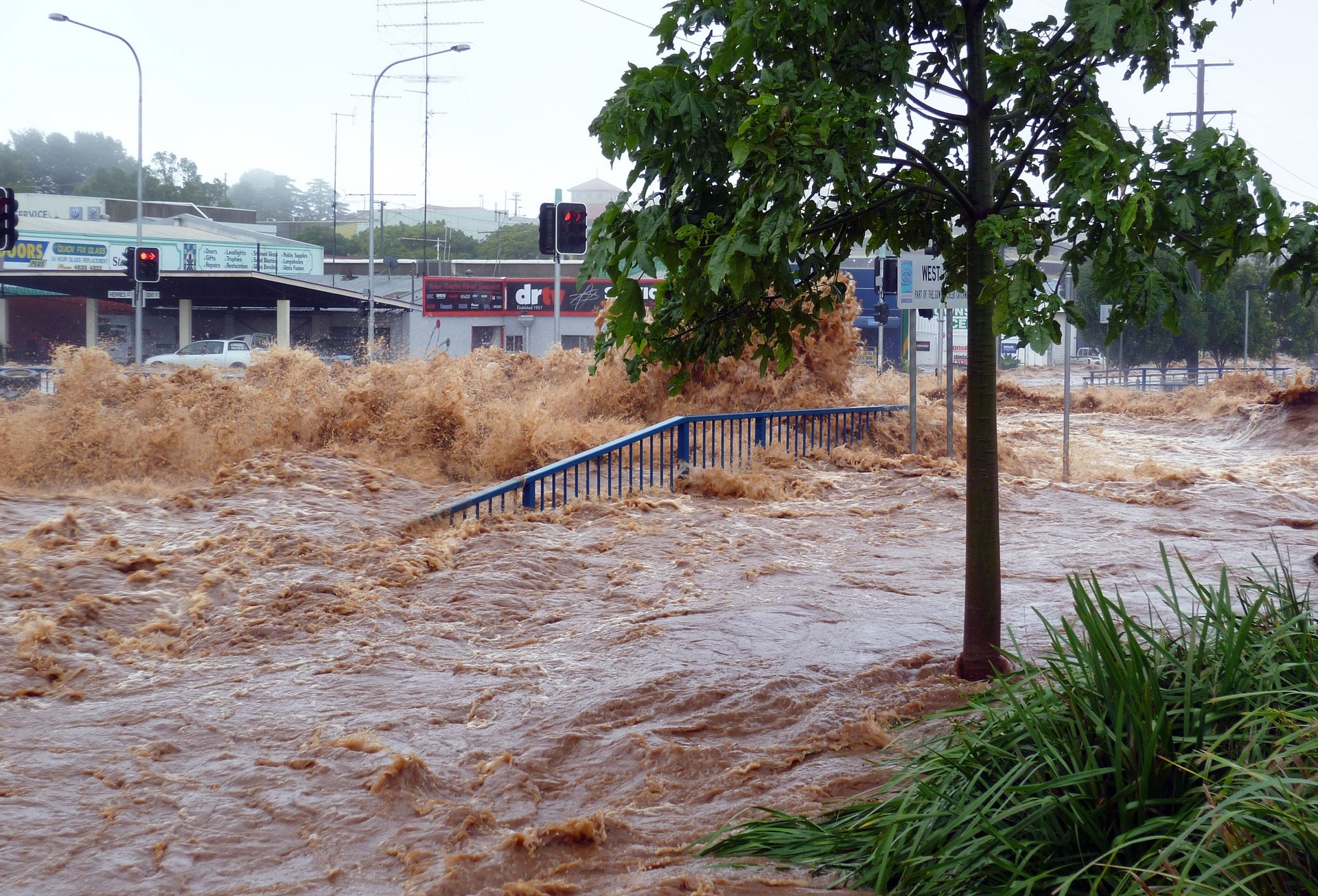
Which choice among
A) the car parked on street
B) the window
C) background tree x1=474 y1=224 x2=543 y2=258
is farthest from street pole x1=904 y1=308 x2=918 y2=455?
background tree x1=474 y1=224 x2=543 y2=258

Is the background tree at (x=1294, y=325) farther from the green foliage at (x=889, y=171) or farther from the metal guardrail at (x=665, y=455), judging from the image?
the green foliage at (x=889, y=171)

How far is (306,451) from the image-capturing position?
15031mm

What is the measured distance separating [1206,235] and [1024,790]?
2890 mm

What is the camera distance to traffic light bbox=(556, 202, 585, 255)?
18.2 meters

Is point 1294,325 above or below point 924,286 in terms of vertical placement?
above

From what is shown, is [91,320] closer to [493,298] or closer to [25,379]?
[493,298]

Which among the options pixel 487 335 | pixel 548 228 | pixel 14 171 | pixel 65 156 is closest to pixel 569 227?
pixel 548 228

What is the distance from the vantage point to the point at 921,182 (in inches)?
249

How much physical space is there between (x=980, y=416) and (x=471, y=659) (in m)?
3.52

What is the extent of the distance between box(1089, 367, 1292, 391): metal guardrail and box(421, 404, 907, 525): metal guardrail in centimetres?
1836

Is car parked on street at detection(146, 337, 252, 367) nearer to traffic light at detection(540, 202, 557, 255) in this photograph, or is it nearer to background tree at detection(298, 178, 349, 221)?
traffic light at detection(540, 202, 557, 255)

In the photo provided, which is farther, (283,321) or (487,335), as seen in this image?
(487,335)

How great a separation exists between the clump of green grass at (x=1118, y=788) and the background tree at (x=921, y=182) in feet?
4.56

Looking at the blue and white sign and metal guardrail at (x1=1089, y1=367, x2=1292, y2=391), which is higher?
the blue and white sign
